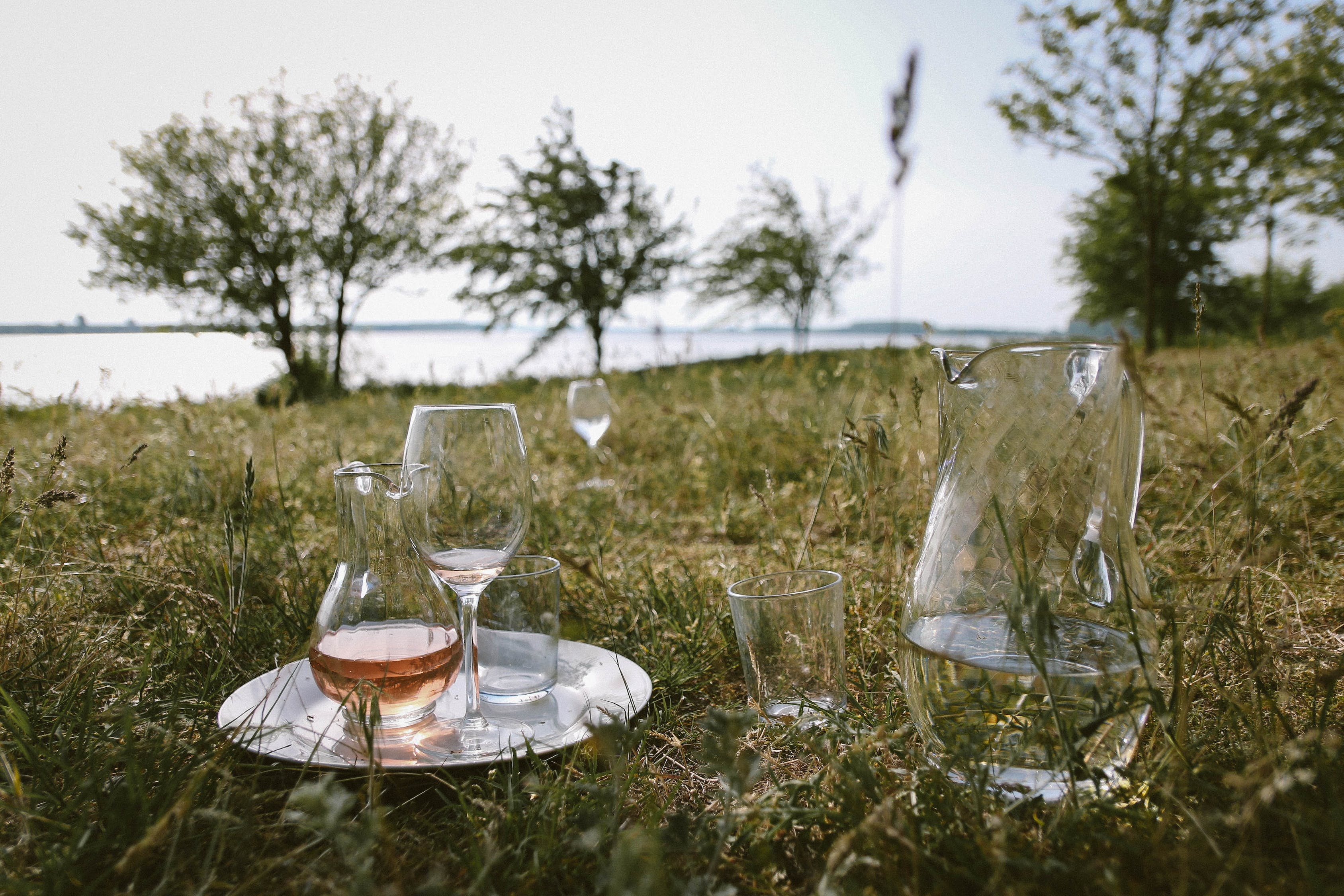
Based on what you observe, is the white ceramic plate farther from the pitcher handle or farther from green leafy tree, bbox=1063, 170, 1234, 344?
green leafy tree, bbox=1063, 170, 1234, 344

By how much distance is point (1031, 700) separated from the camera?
0.94 metres

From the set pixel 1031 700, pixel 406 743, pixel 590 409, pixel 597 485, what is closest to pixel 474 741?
pixel 406 743

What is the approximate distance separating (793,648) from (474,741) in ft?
1.80

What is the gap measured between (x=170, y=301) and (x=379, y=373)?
707 cm

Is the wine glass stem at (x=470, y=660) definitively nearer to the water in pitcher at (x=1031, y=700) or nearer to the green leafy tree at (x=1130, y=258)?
the water in pitcher at (x=1031, y=700)

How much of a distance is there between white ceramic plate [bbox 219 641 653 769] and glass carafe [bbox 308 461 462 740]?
51 millimetres

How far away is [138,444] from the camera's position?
3027 millimetres

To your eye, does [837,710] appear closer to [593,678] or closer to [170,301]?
[593,678]

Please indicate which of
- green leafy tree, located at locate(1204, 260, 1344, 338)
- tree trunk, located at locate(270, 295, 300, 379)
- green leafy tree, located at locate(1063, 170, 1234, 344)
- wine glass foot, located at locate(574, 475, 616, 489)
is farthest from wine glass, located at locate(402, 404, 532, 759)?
green leafy tree, located at locate(1204, 260, 1344, 338)

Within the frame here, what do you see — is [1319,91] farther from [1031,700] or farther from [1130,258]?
[1130,258]

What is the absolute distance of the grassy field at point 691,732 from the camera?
80cm

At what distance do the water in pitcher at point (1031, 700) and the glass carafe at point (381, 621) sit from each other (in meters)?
0.77

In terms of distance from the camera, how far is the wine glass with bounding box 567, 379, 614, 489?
3.62 m

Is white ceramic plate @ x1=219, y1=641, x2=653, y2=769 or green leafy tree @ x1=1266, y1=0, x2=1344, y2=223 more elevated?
green leafy tree @ x1=1266, y1=0, x2=1344, y2=223
